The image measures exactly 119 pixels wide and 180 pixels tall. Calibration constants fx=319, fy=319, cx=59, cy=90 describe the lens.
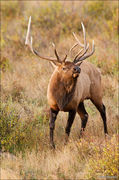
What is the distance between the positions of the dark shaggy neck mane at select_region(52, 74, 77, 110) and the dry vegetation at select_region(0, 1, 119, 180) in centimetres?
64

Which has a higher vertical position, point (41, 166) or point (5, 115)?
point (5, 115)

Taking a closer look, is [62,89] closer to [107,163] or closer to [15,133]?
[15,133]

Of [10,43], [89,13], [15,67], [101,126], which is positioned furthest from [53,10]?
[101,126]

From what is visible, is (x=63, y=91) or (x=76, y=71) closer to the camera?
(x=76, y=71)

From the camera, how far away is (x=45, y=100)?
7848mm

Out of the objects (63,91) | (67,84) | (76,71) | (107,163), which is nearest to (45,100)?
(63,91)

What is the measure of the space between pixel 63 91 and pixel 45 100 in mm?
2713

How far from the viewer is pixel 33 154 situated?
204 inches

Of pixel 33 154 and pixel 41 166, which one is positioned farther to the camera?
pixel 33 154

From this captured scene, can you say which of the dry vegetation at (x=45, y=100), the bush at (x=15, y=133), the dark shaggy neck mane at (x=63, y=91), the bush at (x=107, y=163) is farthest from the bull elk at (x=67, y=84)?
the bush at (x=107, y=163)

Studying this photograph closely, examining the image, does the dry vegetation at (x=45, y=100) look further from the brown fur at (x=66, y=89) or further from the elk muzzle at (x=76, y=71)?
the elk muzzle at (x=76, y=71)

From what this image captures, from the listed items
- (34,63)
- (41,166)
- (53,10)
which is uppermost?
(53,10)

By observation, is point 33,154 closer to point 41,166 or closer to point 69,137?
point 41,166

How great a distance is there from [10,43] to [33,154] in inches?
293
